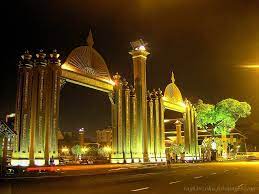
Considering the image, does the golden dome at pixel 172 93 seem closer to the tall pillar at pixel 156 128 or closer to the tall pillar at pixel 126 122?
the tall pillar at pixel 156 128

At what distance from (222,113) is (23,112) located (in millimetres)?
40617

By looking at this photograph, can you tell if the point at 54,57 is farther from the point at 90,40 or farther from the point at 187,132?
the point at 187,132

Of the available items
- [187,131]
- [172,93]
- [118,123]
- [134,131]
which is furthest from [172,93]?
[118,123]

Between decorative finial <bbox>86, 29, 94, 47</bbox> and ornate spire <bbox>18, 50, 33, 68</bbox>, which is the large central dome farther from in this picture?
ornate spire <bbox>18, 50, 33, 68</bbox>

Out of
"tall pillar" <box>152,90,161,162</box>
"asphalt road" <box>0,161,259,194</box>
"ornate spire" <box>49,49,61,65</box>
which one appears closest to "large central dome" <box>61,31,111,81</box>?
"ornate spire" <box>49,49,61,65</box>

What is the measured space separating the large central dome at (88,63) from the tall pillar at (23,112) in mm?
3599

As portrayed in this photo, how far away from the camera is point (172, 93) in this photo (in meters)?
49.8

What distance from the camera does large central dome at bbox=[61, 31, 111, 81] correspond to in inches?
1283

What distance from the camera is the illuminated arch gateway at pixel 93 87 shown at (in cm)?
2766

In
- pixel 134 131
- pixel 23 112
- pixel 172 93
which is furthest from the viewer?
pixel 172 93

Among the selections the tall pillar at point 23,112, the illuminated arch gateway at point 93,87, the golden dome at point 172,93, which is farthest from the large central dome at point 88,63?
the golden dome at point 172,93

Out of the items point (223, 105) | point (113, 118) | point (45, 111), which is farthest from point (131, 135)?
point (223, 105)

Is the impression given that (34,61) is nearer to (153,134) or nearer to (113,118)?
(113,118)

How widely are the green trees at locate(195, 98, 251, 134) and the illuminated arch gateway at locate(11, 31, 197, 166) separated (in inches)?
346
